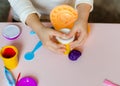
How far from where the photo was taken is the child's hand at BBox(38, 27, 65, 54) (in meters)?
0.84

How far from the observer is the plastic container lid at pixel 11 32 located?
2.99ft

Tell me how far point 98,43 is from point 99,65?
0.09 meters

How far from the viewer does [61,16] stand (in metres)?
0.88

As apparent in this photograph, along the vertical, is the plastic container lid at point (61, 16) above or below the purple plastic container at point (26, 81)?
above

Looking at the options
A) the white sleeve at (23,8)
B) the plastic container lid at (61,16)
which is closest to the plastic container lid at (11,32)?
the white sleeve at (23,8)

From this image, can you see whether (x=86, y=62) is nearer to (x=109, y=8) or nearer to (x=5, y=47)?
(x=5, y=47)

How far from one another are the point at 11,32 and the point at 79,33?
25 centimetres

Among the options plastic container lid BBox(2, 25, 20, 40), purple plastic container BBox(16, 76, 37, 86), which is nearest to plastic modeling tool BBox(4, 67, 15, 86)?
purple plastic container BBox(16, 76, 37, 86)

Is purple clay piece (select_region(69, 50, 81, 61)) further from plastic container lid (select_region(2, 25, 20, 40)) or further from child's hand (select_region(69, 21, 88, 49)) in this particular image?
plastic container lid (select_region(2, 25, 20, 40))

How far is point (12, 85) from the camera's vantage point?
80cm

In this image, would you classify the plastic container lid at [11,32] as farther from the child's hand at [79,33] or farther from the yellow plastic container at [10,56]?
the child's hand at [79,33]

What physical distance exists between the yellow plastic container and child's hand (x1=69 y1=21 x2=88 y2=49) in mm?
189

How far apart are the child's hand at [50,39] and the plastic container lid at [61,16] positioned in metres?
0.04

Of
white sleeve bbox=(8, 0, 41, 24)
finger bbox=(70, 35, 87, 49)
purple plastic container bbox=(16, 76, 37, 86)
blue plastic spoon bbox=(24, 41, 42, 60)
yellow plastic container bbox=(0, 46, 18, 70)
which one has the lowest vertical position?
purple plastic container bbox=(16, 76, 37, 86)
